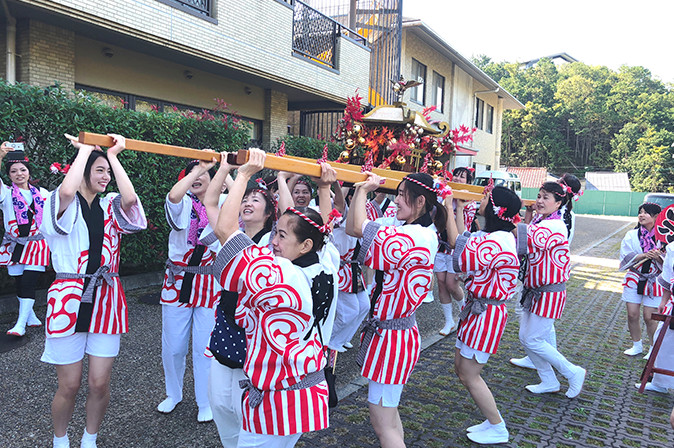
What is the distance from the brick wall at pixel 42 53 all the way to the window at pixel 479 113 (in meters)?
23.5

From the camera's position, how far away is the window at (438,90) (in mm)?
Answer: 22672

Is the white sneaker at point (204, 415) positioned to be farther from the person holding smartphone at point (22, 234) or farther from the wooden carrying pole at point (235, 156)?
the person holding smartphone at point (22, 234)

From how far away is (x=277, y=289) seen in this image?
216cm

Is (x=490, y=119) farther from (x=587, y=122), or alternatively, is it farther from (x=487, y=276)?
(x=587, y=122)

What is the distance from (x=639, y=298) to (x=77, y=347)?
20.3 ft

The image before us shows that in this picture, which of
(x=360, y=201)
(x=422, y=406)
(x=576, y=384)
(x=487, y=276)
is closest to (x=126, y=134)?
(x=360, y=201)

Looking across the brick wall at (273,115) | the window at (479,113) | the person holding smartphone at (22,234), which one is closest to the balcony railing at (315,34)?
the brick wall at (273,115)

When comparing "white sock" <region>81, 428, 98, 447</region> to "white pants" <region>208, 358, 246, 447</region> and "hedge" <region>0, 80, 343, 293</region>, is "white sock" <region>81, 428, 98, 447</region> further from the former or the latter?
"hedge" <region>0, 80, 343, 293</region>

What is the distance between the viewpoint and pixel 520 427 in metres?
4.16

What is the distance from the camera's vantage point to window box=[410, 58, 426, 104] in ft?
66.9

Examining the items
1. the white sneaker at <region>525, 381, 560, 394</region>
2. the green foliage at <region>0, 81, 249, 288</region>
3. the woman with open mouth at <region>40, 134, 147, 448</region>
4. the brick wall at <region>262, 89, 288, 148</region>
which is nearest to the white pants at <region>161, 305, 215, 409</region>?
the woman with open mouth at <region>40, 134, 147, 448</region>

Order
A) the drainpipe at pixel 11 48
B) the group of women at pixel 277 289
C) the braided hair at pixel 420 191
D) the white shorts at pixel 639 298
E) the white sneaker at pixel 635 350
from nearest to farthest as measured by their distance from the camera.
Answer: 1. the group of women at pixel 277 289
2. the braided hair at pixel 420 191
3. the white shorts at pixel 639 298
4. the white sneaker at pixel 635 350
5. the drainpipe at pixel 11 48

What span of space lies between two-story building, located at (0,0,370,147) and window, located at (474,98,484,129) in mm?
14703

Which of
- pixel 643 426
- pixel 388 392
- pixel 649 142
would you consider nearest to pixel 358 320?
pixel 388 392
